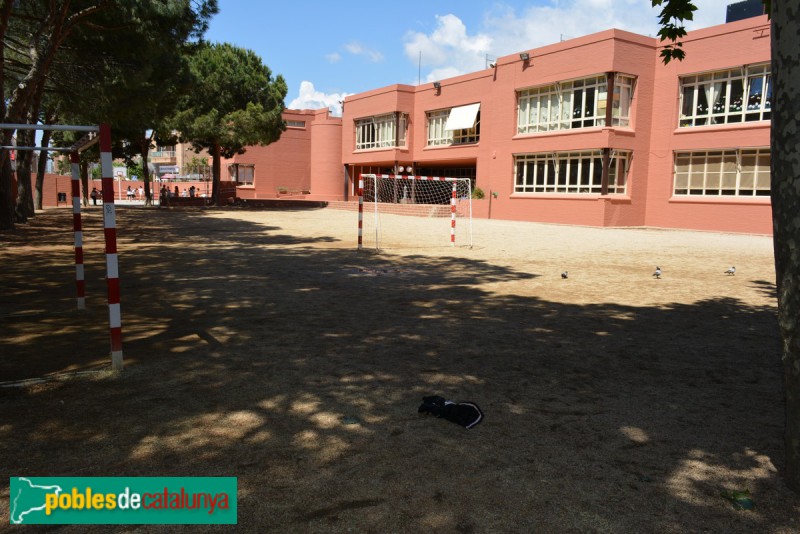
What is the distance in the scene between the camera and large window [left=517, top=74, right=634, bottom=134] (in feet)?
86.9

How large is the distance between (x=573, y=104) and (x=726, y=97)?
6.41 m

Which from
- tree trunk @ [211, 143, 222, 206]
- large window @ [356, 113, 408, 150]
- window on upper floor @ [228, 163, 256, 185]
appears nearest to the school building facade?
large window @ [356, 113, 408, 150]

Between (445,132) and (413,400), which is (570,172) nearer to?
(445,132)

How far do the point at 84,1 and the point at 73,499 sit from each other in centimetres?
1379

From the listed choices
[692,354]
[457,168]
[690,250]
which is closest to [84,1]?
[692,354]

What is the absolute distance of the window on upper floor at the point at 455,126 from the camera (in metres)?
33.7

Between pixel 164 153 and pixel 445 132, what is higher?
pixel 164 153

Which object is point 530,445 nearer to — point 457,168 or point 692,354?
point 692,354

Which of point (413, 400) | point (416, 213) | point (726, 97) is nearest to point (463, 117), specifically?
point (416, 213)

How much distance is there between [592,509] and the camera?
9.33 feet

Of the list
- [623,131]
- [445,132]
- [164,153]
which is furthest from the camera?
[164,153]

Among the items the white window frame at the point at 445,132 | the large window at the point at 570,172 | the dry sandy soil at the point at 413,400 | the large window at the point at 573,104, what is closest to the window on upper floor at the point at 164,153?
the white window frame at the point at 445,132

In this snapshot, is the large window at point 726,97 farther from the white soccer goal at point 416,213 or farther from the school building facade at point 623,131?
the white soccer goal at point 416,213

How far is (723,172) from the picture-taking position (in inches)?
970
